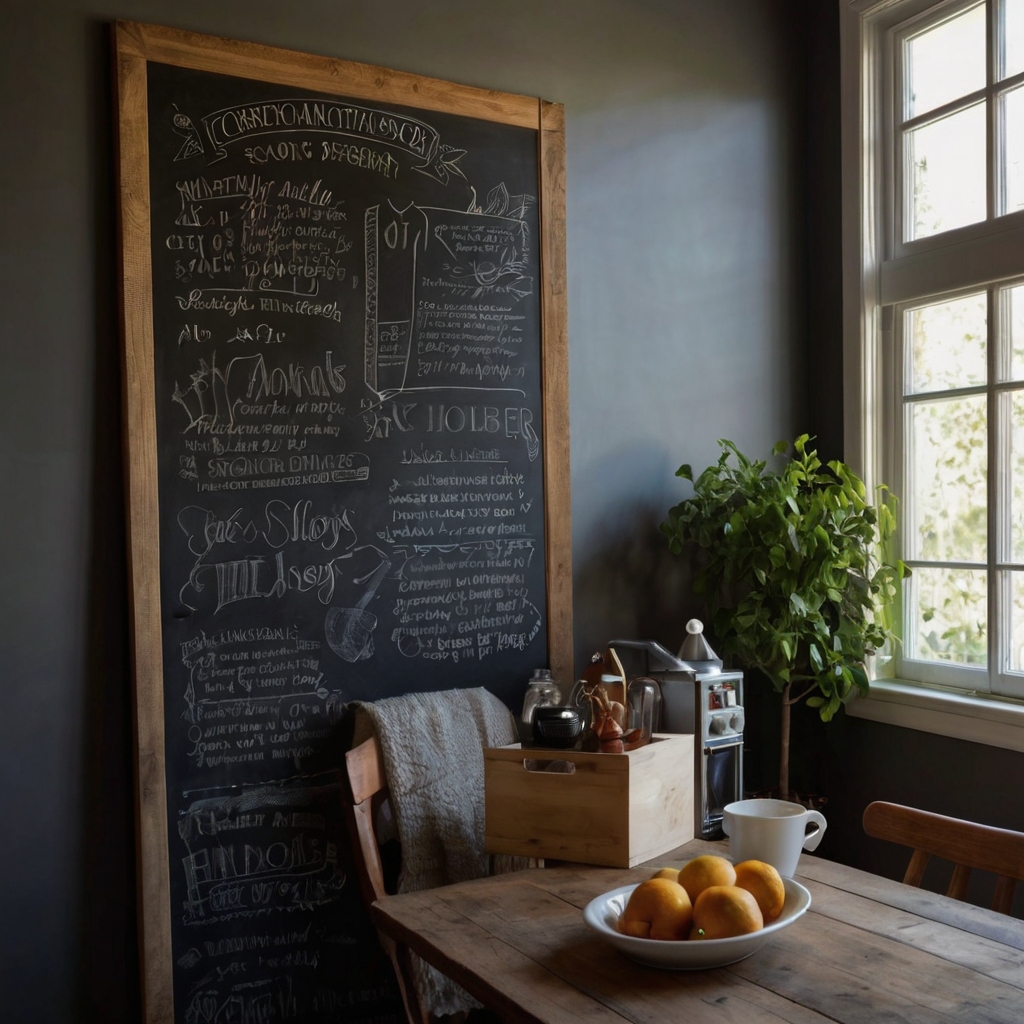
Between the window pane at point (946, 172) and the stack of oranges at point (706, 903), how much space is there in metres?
2.19

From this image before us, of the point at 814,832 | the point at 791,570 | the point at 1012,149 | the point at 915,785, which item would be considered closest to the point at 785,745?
the point at 915,785

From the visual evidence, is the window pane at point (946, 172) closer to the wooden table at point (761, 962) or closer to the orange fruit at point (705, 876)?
the wooden table at point (761, 962)

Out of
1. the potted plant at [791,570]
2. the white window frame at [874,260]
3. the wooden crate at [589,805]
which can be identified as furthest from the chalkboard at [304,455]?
the white window frame at [874,260]

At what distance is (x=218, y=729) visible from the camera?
7.77 feet

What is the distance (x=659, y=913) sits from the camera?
1380 mm

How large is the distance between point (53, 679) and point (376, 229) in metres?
1.33

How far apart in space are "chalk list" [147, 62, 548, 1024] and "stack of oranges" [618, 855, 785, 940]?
4.11 feet

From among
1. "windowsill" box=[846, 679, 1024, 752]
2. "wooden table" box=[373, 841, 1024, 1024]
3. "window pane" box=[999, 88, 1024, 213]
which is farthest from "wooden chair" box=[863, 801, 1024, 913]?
"window pane" box=[999, 88, 1024, 213]

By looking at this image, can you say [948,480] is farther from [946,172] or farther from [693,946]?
[693,946]

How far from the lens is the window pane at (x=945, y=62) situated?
9.47 ft

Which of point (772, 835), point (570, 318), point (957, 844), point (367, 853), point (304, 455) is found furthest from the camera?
point (570, 318)

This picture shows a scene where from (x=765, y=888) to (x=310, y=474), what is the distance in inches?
59.4

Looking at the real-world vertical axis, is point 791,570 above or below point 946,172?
below

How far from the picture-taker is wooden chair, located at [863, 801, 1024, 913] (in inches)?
65.7
